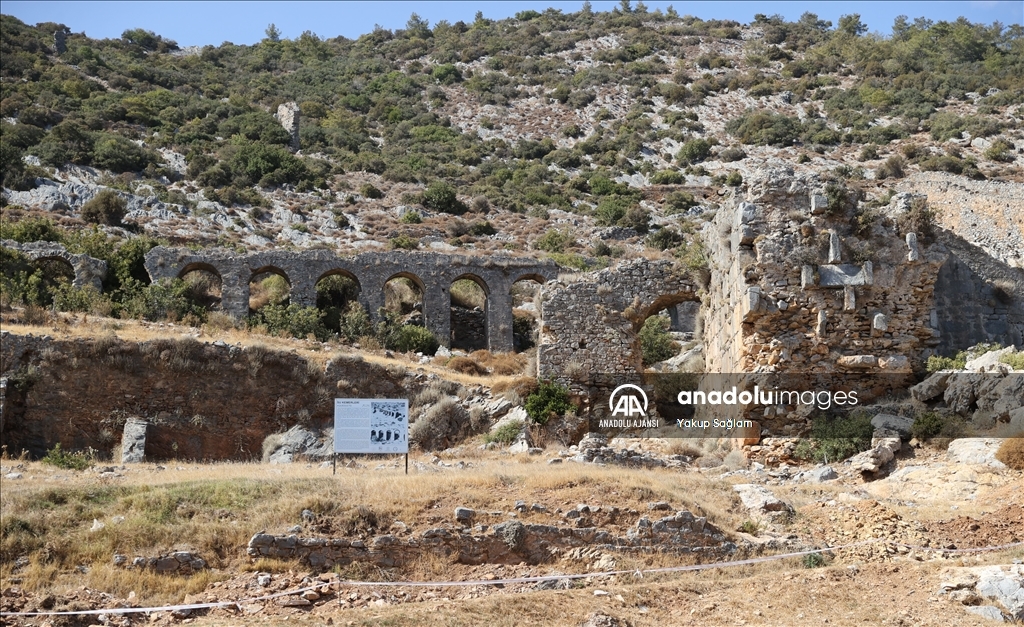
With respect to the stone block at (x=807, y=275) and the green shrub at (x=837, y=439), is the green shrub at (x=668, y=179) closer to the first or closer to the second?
the stone block at (x=807, y=275)

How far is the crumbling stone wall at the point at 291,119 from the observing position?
211ft

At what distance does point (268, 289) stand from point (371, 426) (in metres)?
25.1

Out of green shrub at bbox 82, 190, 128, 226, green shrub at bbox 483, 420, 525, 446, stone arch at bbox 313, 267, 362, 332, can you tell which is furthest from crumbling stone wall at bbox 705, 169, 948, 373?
green shrub at bbox 82, 190, 128, 226

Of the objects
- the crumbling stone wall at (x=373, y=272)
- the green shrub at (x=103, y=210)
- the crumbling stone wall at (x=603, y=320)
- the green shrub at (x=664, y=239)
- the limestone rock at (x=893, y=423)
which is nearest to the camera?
the limestone rock at (x=893, y=423)

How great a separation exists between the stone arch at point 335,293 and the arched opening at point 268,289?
45.6 inches

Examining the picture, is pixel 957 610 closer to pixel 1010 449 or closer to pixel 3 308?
pixel 1010 449

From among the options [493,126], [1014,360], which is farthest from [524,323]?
[493,126]

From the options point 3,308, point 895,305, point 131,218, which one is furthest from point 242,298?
point 895,305

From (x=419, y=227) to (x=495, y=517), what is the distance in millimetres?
39455

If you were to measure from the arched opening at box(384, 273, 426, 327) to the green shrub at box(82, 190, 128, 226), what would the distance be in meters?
14.6

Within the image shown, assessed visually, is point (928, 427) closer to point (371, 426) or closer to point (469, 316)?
point (371, 426)

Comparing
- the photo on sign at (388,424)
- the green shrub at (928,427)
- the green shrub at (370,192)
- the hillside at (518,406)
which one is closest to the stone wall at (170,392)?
the hillside at (518,406)

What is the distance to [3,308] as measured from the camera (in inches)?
990

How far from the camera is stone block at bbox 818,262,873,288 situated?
Result: 15.7 meters
